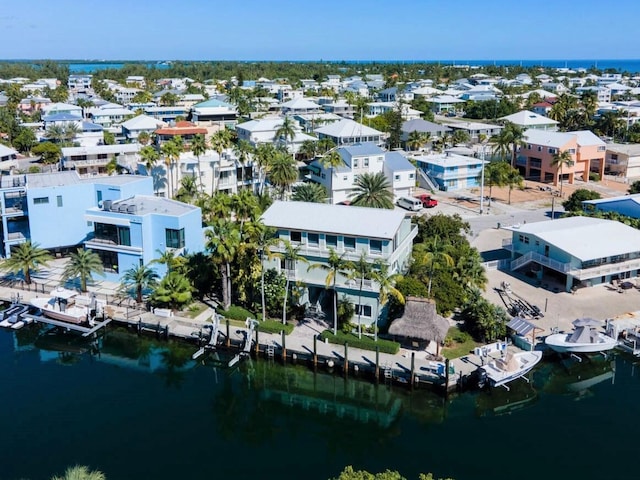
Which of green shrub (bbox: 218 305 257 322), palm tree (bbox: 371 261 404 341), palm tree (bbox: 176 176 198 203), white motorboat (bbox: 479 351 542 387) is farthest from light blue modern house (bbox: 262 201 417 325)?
palm tree (bbox: 176 176 198 203)

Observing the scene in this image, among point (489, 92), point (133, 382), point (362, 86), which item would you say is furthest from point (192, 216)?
point (362, 86)

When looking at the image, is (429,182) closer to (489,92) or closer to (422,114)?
(422,114)

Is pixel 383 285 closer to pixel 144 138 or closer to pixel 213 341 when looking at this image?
pixel 213 341

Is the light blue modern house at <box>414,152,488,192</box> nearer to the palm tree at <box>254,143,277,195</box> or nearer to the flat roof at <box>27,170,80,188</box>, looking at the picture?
the palm tree at <box>254,143,277,195</box>

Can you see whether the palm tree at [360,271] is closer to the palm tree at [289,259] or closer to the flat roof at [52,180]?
the palm tree at [289,259]

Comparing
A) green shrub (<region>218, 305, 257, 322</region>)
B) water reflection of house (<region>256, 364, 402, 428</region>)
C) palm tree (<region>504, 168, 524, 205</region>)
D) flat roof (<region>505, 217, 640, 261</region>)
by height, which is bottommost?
water reflection of house (<region>256, 364, 402, 428</region>)

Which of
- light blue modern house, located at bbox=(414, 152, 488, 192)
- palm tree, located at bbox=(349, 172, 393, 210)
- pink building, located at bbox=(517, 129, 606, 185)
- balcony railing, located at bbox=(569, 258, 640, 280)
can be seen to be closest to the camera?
balcony railing, located at bbox=(569, 258, 640, 280)
